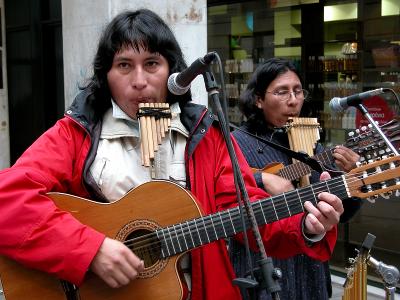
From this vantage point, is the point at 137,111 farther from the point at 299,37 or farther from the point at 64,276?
the point at 299,37

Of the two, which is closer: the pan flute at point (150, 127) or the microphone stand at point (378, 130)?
the pan flute at point (150, 127)

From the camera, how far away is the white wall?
16.6ft

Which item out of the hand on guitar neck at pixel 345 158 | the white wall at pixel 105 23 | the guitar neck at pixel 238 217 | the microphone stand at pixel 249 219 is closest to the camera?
the microphone stand at pixel 249 219

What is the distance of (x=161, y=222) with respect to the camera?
2266 mm

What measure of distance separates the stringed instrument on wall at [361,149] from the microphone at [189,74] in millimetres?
926

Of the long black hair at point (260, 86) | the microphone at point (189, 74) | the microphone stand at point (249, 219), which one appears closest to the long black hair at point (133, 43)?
the microphone at point (189, 74)

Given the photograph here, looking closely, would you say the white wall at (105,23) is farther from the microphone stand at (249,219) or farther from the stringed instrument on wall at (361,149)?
the microphone stand at (249,219)

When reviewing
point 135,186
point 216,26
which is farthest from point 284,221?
point 216,26

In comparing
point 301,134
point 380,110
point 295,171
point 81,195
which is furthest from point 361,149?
point 380,110

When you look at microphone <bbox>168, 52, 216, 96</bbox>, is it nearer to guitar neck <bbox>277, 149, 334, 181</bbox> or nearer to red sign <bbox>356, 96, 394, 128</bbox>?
guitar neck <bbox>277, 149, 334, 181</bbox>

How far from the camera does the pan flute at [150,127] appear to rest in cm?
226

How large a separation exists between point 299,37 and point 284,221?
4664 millimetres

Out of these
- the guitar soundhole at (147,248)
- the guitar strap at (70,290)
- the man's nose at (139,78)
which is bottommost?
the guitar strap at (70,290)

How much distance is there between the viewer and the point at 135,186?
7.61 feet
